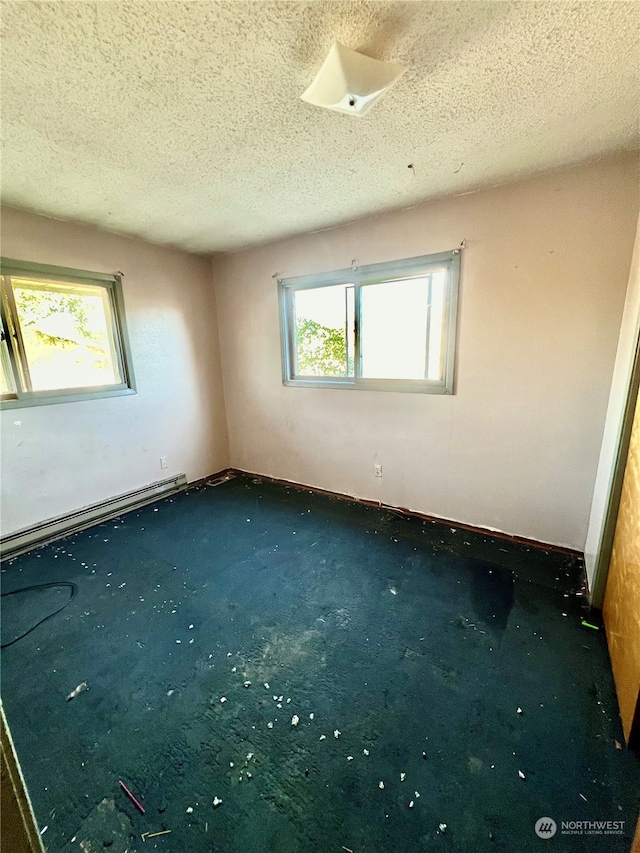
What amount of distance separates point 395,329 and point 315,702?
93.5 inches

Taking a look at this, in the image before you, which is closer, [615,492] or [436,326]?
[615,492]

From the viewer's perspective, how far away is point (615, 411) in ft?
5.60

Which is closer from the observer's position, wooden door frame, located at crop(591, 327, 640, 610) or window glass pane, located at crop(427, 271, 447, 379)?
wooden door frame, located at crop(591, 327, 640, 610)

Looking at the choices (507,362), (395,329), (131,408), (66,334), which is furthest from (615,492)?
(66,334)

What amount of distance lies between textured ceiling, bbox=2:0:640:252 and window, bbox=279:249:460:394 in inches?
22.5

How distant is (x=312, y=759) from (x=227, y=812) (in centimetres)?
29

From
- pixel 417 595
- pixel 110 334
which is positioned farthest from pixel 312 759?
pixel 110 334

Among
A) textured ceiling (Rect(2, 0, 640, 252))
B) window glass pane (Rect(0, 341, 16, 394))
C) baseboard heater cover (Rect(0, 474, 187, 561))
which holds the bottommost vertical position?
baseboard heater cover (Rect(0, 474, 187, 561))

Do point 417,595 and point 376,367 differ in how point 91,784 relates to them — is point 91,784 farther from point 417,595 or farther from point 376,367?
point 376,367

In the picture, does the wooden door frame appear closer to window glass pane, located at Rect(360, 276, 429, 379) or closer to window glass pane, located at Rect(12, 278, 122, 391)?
window glass pane, located at Rect(360, 276, 429, 379)

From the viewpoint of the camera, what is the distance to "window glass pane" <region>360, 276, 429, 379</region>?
2.51 metres

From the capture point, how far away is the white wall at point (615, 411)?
4.99ft
